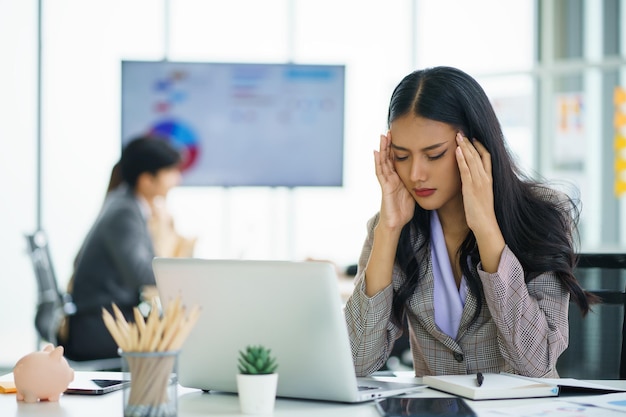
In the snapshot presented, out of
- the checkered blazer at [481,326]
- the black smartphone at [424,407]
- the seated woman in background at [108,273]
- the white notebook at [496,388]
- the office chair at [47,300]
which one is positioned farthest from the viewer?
the office chair at [47,300]

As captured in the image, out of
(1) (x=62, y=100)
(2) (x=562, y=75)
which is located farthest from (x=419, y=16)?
(1) (x=62, y=100)

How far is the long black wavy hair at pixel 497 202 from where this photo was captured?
1.94 metres

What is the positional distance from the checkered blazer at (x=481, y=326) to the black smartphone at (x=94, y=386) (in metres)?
0.53

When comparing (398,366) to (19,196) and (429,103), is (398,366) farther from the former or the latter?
(19,196)

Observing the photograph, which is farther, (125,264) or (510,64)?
(510,64)

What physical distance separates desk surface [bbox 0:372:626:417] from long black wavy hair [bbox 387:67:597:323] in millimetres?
448

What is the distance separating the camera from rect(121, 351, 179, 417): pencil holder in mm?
1238

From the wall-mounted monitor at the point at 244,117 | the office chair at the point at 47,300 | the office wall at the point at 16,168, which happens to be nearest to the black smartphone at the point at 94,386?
the office chair at the point at 47,300

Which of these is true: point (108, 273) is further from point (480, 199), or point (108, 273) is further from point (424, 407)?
point (424, 407)

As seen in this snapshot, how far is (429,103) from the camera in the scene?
6.47ft

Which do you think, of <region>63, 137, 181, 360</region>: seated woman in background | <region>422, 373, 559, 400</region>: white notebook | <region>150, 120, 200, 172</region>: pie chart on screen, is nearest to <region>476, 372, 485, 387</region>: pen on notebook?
<region>422, 373, 559, 400</region>: white notebook

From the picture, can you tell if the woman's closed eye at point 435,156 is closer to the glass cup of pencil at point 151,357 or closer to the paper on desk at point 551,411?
the paper on desk at point 551,411

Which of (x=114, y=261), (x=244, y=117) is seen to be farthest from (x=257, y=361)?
(x=244, y=117)

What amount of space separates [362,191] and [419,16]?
1.27 metres
